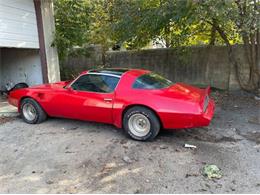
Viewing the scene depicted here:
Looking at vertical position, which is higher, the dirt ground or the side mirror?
the side mirror

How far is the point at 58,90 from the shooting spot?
5645mm

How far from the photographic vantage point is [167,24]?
7980mm

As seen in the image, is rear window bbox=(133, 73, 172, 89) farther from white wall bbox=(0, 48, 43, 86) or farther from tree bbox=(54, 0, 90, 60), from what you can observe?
white wall bbox=(0, 48, 43, 86)

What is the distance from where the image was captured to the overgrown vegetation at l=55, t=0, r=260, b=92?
6.45 meters

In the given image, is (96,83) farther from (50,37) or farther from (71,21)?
(71,21)

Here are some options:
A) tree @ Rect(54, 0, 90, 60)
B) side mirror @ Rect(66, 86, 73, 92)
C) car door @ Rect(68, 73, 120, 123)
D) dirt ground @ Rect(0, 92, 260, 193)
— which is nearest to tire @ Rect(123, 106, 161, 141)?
dirt ground @ Rect(0, 92, 260, 193)

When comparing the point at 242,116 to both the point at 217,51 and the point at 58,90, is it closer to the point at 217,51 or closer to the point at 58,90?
the point at 217,51

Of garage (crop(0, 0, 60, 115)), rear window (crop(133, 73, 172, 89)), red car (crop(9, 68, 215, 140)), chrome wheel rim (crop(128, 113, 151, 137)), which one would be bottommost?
chrome wheel rim (crop(128, 113, 151, 137))

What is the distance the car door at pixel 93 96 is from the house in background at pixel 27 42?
321 cm

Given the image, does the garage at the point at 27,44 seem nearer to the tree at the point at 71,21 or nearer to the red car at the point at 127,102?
the tree at the point at 71,21

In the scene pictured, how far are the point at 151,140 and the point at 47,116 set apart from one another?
105 inches

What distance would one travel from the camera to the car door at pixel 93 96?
5.06 metres

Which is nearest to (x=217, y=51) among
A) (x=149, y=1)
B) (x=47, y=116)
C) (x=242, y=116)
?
(x=149, y=1)

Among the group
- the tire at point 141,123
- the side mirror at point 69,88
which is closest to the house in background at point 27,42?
the side mirror at point 69,88
